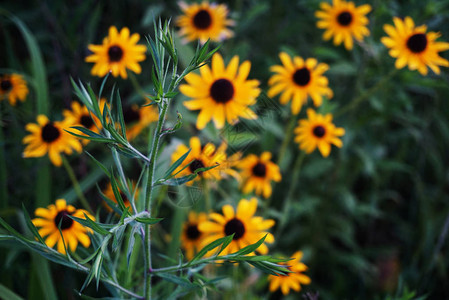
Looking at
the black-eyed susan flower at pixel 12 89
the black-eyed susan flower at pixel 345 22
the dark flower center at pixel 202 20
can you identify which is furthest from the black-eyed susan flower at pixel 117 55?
the black-eyed susan flower at pixel 345 22

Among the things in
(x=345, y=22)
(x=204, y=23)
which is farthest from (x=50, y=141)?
(x=345, y=22)

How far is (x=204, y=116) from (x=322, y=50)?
0.61 meters

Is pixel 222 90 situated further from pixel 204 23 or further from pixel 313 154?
pixel 313 154

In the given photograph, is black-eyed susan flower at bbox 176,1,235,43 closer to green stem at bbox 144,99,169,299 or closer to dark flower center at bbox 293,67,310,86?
dark flower center at bbox 293,67,310,86

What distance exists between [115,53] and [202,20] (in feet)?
1.48

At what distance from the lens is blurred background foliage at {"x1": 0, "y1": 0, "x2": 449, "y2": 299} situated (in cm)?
126

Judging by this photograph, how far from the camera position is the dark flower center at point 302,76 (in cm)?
118

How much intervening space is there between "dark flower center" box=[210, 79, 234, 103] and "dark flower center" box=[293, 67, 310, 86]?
0.88 feet

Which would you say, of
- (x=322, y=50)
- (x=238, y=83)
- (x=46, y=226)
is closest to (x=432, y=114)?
(x=322, y=50)

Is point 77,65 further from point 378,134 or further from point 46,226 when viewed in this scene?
point 378,134

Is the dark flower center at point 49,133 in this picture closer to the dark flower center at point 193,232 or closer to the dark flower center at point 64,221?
the dark flower center at point 64,221

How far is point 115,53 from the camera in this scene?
1.06m

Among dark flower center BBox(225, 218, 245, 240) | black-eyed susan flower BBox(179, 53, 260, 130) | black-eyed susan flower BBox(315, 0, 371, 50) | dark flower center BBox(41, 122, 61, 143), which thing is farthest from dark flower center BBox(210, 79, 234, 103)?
black-eyed susan flower BBox(315, 0, 371, 50)

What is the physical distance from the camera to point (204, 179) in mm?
1002
